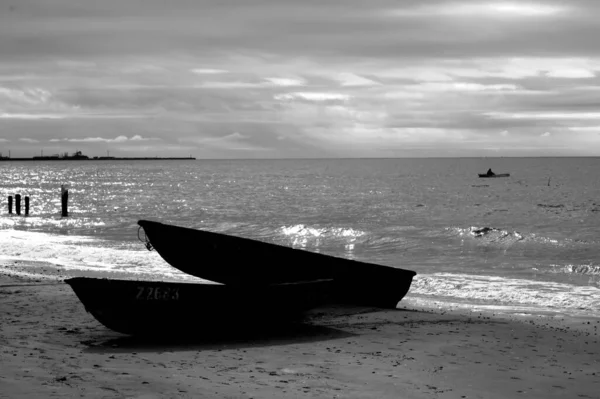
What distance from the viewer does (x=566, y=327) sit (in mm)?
13297

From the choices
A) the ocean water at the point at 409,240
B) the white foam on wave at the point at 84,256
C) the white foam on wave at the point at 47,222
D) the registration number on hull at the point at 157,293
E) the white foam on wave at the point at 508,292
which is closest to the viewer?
the registration number on hull at the point at 157,293

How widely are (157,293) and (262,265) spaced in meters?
3.83

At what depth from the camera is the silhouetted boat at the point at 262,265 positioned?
14.0m

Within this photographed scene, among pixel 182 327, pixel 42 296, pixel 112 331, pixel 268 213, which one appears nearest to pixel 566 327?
pixel 182 327

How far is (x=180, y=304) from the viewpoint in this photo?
36.9ft

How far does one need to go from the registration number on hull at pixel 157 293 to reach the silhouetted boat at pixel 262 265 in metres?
2.68

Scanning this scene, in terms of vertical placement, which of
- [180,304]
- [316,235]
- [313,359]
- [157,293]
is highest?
[157,293]

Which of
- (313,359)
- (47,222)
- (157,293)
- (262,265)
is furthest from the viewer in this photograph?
(47,222)

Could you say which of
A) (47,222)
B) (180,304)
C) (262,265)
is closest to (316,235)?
(47,222)

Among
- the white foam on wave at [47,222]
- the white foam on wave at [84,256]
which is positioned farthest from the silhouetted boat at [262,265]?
the white foam on wave at [47,222]

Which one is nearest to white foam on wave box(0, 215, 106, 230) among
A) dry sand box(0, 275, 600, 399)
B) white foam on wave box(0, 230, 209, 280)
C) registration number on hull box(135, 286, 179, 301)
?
white foam on wave box(0, 230, 209, 280)

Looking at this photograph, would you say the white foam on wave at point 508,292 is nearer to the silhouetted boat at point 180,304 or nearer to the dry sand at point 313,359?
the dry sand at point 313,359

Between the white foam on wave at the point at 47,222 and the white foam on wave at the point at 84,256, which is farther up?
the white foam on wave at the point at 84,256

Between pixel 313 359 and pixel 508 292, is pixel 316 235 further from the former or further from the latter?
pixel 313 359
